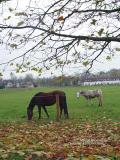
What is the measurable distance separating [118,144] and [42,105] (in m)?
15.2

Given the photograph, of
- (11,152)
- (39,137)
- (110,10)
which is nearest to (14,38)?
(110,10)

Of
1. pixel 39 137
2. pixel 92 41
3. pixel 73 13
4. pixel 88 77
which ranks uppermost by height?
pixel 73 13

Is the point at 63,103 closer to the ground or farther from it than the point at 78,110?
farther from it

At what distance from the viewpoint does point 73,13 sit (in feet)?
32.1

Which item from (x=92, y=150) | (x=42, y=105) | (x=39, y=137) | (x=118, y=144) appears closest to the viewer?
(x=92, y=150)

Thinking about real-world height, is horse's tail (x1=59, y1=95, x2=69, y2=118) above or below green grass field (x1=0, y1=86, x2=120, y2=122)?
above

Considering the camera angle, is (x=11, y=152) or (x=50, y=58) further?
(x=50, y=58)

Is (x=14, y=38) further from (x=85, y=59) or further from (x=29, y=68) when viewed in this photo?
(x=85, y=59)

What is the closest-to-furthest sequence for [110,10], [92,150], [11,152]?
[11,152]
[92,150]
[110,10]

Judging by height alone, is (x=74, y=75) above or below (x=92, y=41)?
below

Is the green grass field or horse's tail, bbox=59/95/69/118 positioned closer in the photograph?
horse's tail, bbox=59/95/69/118

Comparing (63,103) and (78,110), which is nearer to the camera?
(63,103)

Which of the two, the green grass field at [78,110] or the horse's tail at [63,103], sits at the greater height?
the horse's tail at [63,103]

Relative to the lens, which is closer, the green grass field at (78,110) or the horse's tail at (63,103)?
the horse's tail at (63,103)
